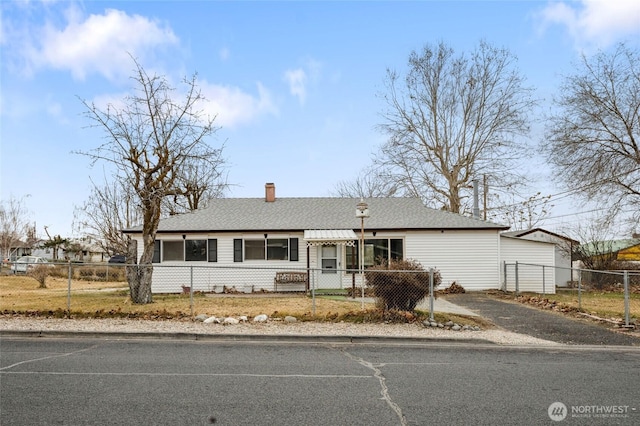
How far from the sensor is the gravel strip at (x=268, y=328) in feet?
35.8

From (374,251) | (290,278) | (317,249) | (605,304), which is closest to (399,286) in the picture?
(290,278)

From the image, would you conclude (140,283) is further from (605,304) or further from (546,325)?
(605,304)

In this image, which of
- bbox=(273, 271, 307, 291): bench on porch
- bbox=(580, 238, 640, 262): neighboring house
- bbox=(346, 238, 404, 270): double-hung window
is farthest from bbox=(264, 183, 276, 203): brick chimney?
bbox=(580, 238, 640, 262): neighboring house

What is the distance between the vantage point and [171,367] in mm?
7691

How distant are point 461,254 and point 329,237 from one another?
630 centimetres

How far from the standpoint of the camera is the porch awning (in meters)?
20.8

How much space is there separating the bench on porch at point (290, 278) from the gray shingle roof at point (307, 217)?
2.02 m

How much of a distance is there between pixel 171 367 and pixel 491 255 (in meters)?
18.0

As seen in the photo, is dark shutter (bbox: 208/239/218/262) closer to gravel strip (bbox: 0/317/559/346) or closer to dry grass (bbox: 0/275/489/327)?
dry grass (bbox: 0/275/489/327)

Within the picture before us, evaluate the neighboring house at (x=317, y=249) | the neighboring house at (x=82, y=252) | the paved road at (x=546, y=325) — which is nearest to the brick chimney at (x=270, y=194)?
the neighboring house at (x=317, y=249)

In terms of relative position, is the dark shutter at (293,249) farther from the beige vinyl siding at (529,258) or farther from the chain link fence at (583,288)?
the beige vinyl siding at (529,258)

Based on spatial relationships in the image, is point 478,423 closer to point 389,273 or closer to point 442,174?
point 389,273

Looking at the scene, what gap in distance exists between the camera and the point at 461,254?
22500 millimetres

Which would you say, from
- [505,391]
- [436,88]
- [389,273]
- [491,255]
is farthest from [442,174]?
[505,391]
